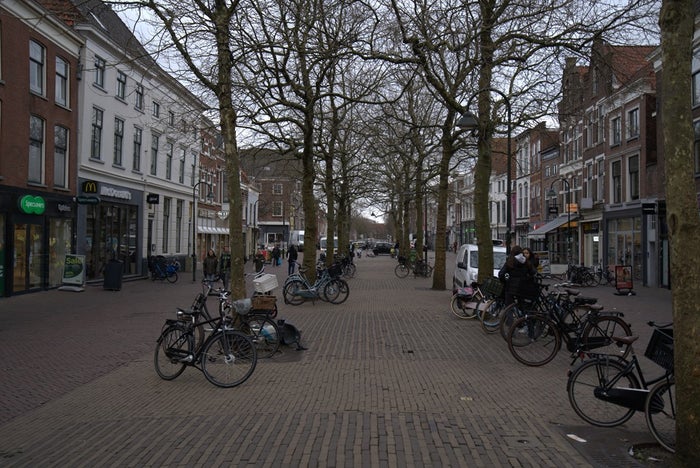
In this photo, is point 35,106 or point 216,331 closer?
point 216,331

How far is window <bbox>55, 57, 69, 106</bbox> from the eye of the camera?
21156 mm

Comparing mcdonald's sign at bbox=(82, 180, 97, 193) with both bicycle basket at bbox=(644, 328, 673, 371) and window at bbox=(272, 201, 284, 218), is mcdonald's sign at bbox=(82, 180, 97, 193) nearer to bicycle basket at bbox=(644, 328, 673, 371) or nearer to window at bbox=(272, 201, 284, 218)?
bicycle basket at bbox=(644, 328, 673, 371)

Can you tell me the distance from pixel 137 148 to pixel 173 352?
2340 centimetres

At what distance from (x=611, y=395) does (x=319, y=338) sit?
20.6ft

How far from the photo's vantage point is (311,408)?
6145 mm

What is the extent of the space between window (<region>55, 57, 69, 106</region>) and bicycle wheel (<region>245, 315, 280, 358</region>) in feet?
51.7

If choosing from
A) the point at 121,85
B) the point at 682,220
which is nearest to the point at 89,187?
the point at 121,85

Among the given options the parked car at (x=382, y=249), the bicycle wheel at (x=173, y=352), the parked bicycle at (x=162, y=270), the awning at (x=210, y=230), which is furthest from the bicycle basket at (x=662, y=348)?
the parked car at (x=382, y=249)

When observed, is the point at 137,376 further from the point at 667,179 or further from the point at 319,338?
the point at 667,179

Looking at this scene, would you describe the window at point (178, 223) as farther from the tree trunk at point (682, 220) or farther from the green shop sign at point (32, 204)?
the tree trunk at point (682, 220)

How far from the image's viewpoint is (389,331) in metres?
11.7

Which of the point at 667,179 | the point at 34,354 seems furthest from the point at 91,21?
the point at 667,179

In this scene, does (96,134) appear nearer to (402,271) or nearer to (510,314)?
(402,271)

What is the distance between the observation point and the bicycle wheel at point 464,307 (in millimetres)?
13430
